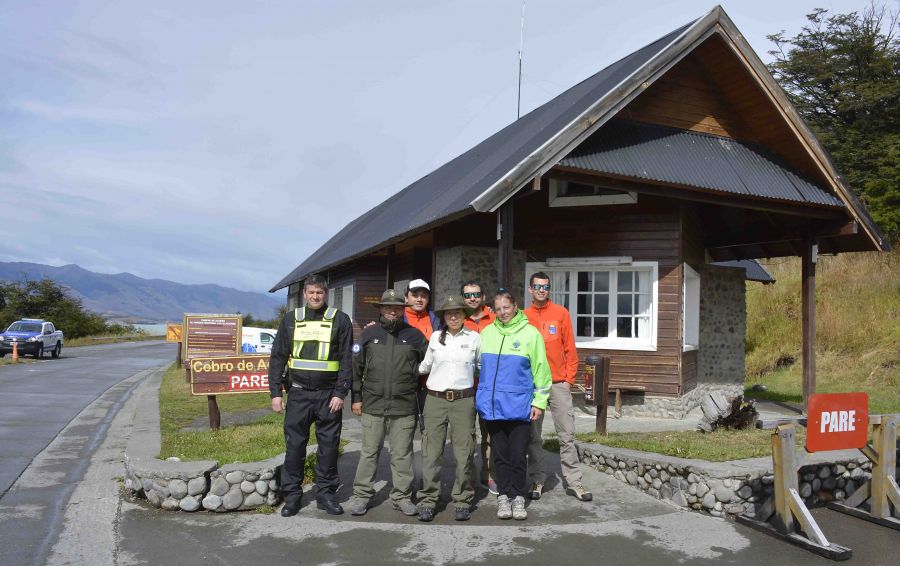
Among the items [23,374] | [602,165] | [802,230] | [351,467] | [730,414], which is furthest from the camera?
[23,374]

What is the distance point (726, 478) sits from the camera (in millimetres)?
6227

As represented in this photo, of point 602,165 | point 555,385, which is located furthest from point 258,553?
point 602,165

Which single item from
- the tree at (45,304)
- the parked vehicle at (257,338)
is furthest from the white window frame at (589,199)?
the tree at (45,304)

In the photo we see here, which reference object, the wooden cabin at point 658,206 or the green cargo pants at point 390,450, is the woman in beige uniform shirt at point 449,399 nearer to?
the green cargo pants at point 390,450

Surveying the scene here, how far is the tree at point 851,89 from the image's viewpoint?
26.5 meters

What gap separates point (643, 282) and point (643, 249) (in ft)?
1.75

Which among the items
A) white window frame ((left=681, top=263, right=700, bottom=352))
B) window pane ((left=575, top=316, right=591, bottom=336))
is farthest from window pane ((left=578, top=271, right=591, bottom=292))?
white window frame ((left=681, top=263, right=700, bottom=352))

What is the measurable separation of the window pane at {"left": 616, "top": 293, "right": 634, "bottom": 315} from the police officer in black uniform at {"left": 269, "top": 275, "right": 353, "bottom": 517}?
254 inches

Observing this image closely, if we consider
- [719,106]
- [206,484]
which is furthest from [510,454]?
[719,106]

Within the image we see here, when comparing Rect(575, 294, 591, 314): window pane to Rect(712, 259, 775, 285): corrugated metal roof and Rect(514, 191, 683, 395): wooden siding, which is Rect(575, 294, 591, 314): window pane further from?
Rect(712, 259, 775, 285): corrugated metal roof

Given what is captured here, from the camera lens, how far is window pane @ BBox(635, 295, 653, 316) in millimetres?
11305

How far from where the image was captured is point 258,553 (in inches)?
200

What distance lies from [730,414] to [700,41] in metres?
5.12

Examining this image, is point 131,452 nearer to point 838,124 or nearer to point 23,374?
point 23,374
